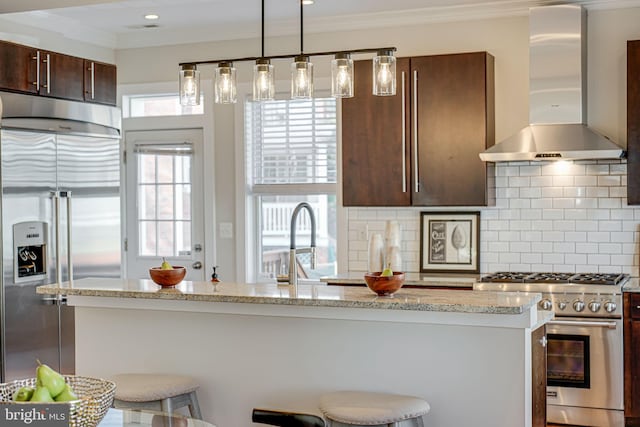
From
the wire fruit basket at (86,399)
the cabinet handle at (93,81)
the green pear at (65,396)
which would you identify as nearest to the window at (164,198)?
the cabinet handle at (93,81)

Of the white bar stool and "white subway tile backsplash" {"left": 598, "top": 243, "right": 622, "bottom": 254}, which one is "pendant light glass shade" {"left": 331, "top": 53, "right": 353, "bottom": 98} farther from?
"white subway tile backsplash" {"left": 598, "top": 243, "right": 622, "bottom": 254}

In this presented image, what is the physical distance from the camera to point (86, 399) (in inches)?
87.4

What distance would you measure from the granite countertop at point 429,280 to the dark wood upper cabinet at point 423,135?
0.51 meters

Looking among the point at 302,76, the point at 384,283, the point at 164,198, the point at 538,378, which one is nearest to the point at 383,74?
the point at 302,76

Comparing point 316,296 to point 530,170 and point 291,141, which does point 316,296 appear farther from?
point 291,141

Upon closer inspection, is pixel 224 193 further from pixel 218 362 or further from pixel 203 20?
pixel 218 362

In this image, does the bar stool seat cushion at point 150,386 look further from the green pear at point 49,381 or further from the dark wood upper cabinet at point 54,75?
the dark wood upper cabinet at point 54,75

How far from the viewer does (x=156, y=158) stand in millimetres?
7305

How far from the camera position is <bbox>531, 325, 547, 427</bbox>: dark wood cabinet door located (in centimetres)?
381

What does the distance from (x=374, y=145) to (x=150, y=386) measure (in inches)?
116

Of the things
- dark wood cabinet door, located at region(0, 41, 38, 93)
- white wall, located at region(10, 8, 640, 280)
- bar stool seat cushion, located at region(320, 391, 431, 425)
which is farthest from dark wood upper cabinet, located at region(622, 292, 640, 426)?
dark wood cabinet door, located at region(0, 41, 38, 93)

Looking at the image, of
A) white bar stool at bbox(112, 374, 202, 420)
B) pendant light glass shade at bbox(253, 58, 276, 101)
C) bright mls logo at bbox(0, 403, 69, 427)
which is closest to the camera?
bright mls logo at bbox(0, 403, 69, 427)

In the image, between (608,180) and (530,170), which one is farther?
(530,170)

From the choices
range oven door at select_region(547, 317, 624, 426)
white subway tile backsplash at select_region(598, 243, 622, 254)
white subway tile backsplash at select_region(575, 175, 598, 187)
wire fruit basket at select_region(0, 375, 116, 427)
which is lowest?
range oven door at select_region(547, 317, 624, 426)
